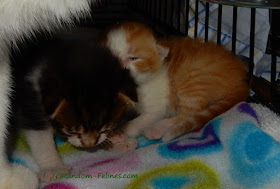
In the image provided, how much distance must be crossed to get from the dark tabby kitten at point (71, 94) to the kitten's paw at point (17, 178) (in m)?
0.12

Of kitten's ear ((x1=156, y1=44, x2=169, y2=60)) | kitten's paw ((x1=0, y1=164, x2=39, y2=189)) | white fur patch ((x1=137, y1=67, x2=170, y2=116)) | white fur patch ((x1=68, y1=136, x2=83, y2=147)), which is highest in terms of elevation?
kitten's ear ((x1=156, y1=44, x2=169, y2=60))

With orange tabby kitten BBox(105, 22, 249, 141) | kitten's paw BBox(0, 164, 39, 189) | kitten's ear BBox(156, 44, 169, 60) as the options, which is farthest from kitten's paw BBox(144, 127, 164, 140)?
kitten's paw BBox(0, 164, 39, 189)

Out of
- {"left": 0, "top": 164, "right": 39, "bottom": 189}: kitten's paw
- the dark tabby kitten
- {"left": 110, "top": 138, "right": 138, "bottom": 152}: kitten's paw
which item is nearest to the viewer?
{"left": 0, "top": 164, "right": 39, "bottom": 189}: kitten's paw

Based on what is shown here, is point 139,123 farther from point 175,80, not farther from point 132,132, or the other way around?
point 175,80

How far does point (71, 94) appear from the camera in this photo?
1.11m

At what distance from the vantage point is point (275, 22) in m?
1.50

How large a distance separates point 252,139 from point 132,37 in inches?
22.2

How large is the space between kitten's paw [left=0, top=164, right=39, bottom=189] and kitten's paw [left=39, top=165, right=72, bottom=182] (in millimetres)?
42

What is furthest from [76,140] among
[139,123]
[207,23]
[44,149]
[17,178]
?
[207,23]

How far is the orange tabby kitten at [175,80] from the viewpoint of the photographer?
1.42 metres

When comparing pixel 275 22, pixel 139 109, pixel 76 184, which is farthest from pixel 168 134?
pixel 275 22

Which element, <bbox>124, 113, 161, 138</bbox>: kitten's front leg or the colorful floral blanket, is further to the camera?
<bbox>124, 113, 161, 138</bbox>: kitten's front leg

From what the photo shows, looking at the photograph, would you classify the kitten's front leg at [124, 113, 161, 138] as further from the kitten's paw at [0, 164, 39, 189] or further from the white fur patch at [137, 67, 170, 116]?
the kitten's paw at [0, 164, 39, 189]

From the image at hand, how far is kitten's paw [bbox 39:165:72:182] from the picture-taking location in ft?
3.71
